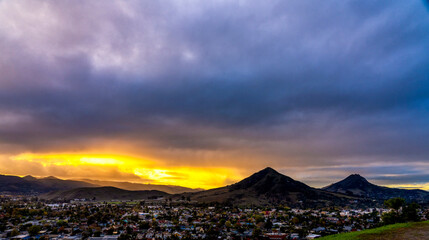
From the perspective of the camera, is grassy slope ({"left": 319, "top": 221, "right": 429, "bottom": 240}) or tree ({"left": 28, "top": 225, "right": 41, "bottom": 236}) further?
tree ({"left": 28, "top": 225, "right": 41, "bottom": 236})

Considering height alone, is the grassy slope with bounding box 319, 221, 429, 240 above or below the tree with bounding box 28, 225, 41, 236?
above

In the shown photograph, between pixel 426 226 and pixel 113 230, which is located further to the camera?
pixel 113 230

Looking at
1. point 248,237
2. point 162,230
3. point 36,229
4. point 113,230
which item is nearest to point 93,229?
point 113,230

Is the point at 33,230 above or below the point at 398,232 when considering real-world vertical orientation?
below

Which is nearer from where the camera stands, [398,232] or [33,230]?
[398,232]

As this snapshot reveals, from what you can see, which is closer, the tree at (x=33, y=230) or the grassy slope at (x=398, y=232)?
the grassy slope at (x=398, y=232)

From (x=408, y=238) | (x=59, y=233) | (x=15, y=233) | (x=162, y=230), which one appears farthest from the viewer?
(x=162, y=230)

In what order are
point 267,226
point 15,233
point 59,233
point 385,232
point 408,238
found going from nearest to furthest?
Result: point 408,238 < point 385,232 < point 15,233 < point 59,233 < point 267,226

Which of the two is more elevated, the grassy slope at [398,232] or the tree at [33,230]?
the grassy slope at [398,232]

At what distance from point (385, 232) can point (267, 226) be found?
7274 centimetres

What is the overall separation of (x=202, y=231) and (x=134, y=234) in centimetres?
2406

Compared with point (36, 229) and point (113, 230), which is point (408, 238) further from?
point (36, 229)

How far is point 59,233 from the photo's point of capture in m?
91.4

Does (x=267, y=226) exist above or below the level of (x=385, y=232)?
below
